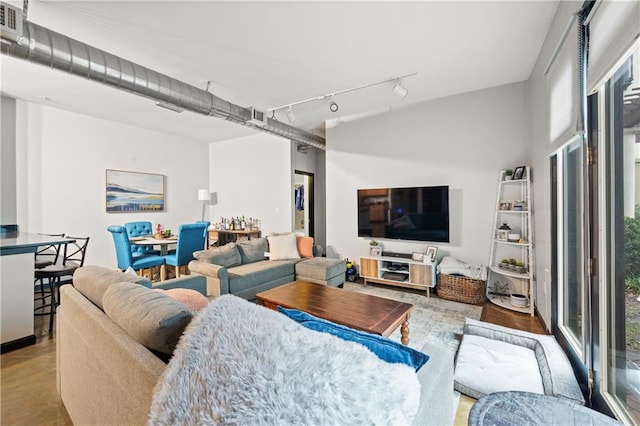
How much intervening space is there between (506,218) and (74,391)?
14.7 feet

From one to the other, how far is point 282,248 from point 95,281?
2787mm

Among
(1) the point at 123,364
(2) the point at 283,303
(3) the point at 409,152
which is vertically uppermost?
(3) the point at 409,152

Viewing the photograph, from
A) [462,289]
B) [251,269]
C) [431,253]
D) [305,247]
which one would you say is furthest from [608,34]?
[305,247]

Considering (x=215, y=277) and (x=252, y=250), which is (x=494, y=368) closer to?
(x=215, y=277)

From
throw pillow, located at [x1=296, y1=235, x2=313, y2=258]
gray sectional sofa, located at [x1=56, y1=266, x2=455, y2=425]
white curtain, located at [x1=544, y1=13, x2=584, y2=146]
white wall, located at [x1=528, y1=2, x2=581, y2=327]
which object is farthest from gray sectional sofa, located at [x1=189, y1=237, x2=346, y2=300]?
white curtain, located at [x1=544, y1=13, x2=584, y2=146]

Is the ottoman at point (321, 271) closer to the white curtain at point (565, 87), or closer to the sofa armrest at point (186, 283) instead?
the sofa armrest at point (186, 283)

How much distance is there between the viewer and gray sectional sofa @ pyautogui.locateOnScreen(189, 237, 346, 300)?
10.5 ft

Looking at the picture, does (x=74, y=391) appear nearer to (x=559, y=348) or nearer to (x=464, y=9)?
(x=559, y=348)

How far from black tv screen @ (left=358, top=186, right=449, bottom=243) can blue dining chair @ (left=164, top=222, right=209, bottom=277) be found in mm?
2663

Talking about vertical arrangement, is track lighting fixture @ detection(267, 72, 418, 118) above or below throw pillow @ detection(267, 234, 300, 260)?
above

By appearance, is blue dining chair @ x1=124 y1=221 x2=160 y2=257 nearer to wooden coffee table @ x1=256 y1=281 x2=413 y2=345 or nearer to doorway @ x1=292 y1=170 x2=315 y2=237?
doorway @ x1=292 y1=170 x2=315 y2=237

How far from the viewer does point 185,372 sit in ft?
2.42

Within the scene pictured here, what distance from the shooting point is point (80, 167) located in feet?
15.0

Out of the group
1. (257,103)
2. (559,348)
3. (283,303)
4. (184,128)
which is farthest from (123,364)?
(184,128)
